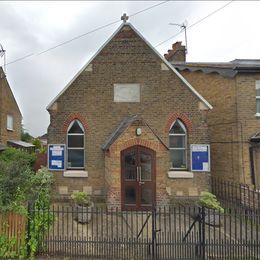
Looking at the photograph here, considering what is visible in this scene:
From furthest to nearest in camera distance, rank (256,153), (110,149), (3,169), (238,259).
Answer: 1. (256,153)
2. (110,149)
3. (3,169)
4. (238,259)

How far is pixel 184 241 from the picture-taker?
26.7 ft

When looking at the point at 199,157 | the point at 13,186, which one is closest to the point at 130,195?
the point at 199,157

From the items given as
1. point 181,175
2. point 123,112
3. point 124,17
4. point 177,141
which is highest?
point 124,17

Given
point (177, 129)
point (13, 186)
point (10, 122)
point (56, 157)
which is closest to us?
point (13, 186)

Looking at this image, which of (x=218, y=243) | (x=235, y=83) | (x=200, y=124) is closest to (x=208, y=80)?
(x=235, y=83)

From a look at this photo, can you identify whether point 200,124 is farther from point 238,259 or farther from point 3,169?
point 3,169

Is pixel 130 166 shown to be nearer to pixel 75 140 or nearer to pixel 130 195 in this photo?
pixel 130 195

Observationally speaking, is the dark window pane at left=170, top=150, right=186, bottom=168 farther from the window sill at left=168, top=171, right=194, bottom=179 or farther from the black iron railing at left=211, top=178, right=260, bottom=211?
the black iron railing at left=211, top=178, right=260, bottom=211

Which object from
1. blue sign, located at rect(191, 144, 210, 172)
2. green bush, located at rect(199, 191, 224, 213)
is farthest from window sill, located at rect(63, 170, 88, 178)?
green bush, located at rect(199, 191, 224, 213)

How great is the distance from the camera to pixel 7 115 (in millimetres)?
28234

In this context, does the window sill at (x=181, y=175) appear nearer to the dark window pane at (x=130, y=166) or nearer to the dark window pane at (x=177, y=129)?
the dark window pane at (x=177, y=129)

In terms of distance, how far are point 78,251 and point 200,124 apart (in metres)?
8.32

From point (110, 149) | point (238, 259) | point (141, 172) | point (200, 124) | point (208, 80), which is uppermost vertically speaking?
point (208, 80)

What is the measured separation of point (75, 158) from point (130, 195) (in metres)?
3.31
